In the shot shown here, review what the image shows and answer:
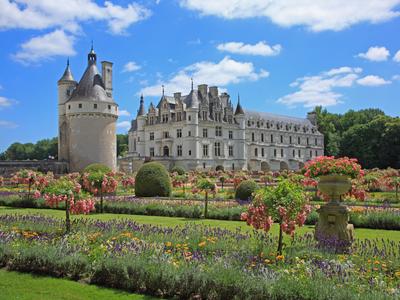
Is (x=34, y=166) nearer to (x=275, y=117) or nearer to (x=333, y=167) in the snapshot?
(x=333, y=167)

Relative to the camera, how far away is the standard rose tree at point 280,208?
23.0 feet

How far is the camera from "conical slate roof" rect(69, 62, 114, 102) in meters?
37.5

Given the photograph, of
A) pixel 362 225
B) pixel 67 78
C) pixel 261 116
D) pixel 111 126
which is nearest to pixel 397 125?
pixel 261 116

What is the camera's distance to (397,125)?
55000mm

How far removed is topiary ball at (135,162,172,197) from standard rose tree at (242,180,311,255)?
15.0m

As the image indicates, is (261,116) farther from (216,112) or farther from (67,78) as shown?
(67,78)

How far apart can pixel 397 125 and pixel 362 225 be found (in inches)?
1862

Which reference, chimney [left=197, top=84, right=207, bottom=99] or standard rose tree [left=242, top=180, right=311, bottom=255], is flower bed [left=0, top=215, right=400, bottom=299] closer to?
standard rose tree [left=242, top=180, right=311, bottom=255]

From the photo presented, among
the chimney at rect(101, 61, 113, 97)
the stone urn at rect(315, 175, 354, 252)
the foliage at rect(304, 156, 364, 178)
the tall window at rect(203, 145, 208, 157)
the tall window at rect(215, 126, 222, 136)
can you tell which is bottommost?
the stone urn at rect(315, 175, 354, 252)

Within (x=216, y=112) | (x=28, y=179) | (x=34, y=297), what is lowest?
(x=34, y=297)

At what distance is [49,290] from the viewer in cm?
613

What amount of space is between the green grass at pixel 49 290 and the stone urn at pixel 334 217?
4.07m

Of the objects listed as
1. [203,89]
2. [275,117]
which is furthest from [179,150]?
[275,117]

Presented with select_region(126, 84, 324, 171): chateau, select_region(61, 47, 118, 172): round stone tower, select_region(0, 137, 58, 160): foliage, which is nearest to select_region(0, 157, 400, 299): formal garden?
select_region(61, 47, 118, 172): round stone tower
